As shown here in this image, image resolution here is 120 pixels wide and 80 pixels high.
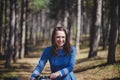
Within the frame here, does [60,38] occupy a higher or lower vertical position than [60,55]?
higher

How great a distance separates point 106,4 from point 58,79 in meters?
39.5

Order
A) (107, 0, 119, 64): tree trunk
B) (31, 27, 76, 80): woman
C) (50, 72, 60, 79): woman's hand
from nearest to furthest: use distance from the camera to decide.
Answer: (50, 72, 60, 79): woman's hand → (31, 27, 76, 80): woman → (107, 0, 119, 64): tree trunk

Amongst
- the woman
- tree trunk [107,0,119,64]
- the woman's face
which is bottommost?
tree trunk [107,0,119,64]

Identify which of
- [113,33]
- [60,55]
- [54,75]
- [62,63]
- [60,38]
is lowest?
[113,33]

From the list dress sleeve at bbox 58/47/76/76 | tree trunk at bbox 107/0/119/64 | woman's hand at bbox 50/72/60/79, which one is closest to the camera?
woman's hand at bbox 50/72/60/79

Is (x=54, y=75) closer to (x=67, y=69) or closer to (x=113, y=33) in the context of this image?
(x=67, y=69)

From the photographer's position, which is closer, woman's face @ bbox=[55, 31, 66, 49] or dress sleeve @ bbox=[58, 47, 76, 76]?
dress sleeve @ bbox=[58, 47, 76, 76]

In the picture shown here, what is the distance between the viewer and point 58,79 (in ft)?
15.7

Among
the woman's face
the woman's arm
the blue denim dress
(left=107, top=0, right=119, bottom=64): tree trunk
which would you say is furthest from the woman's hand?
(left=107, top=0, right=119, bottom=64): tree trunk

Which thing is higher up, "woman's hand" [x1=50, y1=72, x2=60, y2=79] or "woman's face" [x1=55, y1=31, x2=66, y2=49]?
"woman's face" [x1=55, y1=31, x2=66, y2=49]

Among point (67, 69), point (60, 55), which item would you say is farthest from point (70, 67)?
point (60, 55)

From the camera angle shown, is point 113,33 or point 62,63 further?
point 113,33

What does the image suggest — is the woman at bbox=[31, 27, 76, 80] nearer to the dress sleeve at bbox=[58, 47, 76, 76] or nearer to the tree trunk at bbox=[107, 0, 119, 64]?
the dress sleeve at bbox=[58, 47, 76, 76]

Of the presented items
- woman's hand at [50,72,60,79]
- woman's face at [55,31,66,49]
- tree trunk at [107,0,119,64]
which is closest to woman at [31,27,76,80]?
woman's face at [55,31,66,49]
